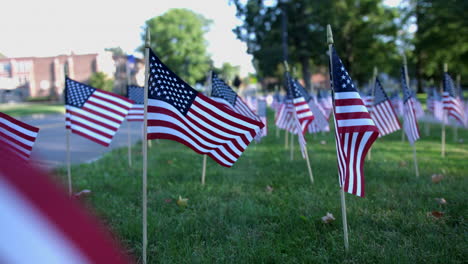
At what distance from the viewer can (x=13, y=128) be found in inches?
151

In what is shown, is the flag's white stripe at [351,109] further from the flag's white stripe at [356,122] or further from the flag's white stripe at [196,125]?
the flag's white stripe at [196,125]

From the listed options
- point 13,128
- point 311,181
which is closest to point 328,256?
point 311,181

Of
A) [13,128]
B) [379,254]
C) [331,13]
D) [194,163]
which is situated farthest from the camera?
[331,13]

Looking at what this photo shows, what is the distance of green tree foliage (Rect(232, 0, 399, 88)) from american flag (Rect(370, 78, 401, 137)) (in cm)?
2913

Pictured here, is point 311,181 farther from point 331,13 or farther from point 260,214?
point 331,13

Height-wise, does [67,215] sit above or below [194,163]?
above

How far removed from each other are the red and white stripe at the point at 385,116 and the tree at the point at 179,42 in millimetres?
53883

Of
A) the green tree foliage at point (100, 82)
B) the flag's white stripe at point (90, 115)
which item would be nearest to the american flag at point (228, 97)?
the flag's white stripe at point (90, 115)

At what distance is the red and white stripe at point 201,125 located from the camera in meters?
3.53

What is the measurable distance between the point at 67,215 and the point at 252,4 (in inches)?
1540

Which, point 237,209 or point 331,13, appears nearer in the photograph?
point 237,209

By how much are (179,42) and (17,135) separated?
199 ft

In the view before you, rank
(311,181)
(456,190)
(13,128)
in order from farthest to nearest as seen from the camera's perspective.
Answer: (311,181)
(456,190)
(13,128)

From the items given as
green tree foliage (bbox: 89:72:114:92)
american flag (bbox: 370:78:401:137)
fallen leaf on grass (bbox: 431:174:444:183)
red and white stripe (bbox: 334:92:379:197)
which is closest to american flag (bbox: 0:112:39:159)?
red and white stripe (bbox: 334:92:379:197)
